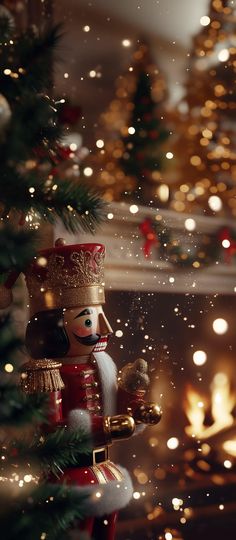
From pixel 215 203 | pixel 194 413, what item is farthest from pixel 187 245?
pixel 194 413

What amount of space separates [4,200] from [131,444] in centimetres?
98

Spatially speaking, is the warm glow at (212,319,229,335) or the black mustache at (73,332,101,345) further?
the warm glow at (212,319,229,335)

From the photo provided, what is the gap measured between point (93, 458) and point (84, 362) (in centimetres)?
17

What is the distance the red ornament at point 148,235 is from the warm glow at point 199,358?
0.33 m

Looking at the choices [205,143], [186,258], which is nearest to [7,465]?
[186,258]

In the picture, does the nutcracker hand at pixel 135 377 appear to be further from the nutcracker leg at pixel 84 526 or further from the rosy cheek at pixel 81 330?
the nutcracker leg at pixel 84 526

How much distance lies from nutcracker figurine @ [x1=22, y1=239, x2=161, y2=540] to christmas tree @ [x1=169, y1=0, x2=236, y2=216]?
653 millimetres

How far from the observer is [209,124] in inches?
A: 74.2

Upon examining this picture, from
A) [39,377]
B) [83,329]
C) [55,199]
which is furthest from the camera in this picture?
[83,329]

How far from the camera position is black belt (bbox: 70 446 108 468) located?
1198 mm

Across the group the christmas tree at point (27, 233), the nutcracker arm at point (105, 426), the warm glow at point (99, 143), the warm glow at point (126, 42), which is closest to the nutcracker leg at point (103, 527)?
the nutcracker arm at point (105, 426)

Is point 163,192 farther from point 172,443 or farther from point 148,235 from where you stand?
point 172,443

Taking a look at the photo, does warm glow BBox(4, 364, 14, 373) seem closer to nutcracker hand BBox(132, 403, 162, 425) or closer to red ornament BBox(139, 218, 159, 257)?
nutcracker hand BBox(132, 403, 162, 425)

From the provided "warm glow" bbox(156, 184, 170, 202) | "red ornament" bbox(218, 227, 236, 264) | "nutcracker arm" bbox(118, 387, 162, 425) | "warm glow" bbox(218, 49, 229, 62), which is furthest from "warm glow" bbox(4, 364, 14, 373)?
"warm glow" bbox(218, 49, 229, 62)
